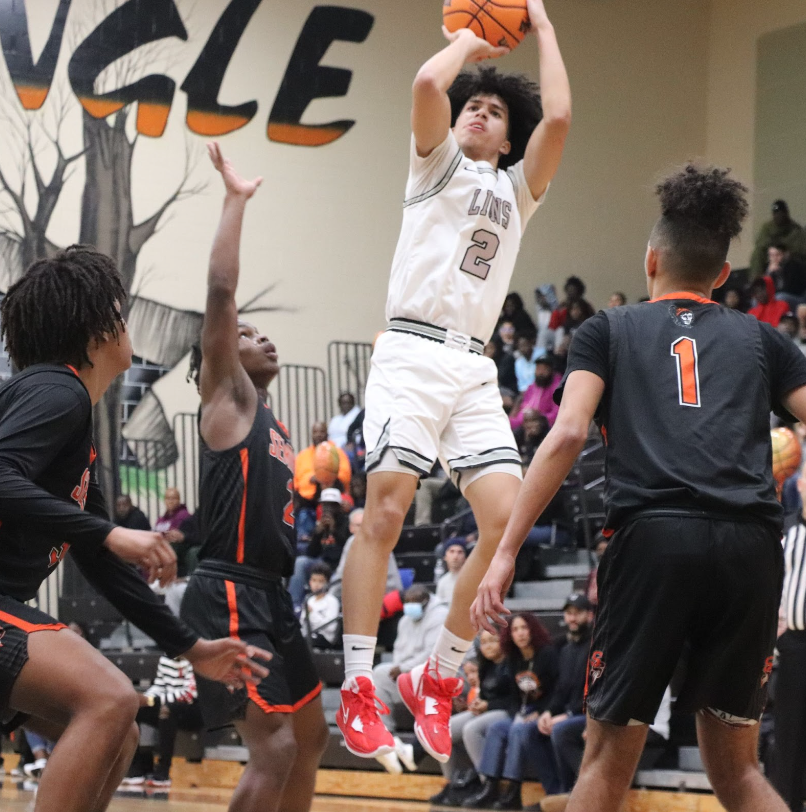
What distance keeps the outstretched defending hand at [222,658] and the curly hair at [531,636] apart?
5.71 meters

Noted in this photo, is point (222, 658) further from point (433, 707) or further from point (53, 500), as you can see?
point (433, 707)

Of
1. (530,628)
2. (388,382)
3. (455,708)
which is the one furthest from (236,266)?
(455,708)

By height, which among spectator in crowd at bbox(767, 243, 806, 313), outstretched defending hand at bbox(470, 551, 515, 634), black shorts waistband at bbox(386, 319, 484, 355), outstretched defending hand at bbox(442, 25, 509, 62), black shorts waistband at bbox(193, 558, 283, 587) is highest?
outstretched defending hand at bbox(442, 25, 509, 62)

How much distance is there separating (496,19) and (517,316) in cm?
1298

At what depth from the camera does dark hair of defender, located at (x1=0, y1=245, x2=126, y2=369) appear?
386cm

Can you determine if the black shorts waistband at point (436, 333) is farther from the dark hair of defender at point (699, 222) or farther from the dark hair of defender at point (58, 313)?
the dark hair of defender at point (58, 313)

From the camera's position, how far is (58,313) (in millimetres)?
3859

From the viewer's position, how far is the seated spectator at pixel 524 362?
16500 mm

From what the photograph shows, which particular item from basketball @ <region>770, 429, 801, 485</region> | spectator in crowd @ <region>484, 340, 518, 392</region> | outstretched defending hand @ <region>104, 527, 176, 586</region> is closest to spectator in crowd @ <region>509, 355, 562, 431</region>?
spectator in crowd @ <region>484, 340, 518, 392</region>

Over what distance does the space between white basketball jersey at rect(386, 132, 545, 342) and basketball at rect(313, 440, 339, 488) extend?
9624 millimetres

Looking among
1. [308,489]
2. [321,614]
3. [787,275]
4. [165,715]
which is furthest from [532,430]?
[165,715]

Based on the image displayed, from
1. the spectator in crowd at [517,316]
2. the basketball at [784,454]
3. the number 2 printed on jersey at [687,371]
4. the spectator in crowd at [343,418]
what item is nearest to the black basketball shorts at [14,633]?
the number 2 printed on jersey at [687,371]

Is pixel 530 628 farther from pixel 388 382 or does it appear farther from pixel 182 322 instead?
pixel 182 322

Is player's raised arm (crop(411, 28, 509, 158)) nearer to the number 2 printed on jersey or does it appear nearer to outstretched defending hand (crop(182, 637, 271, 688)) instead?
the number 2 printed on jersey
